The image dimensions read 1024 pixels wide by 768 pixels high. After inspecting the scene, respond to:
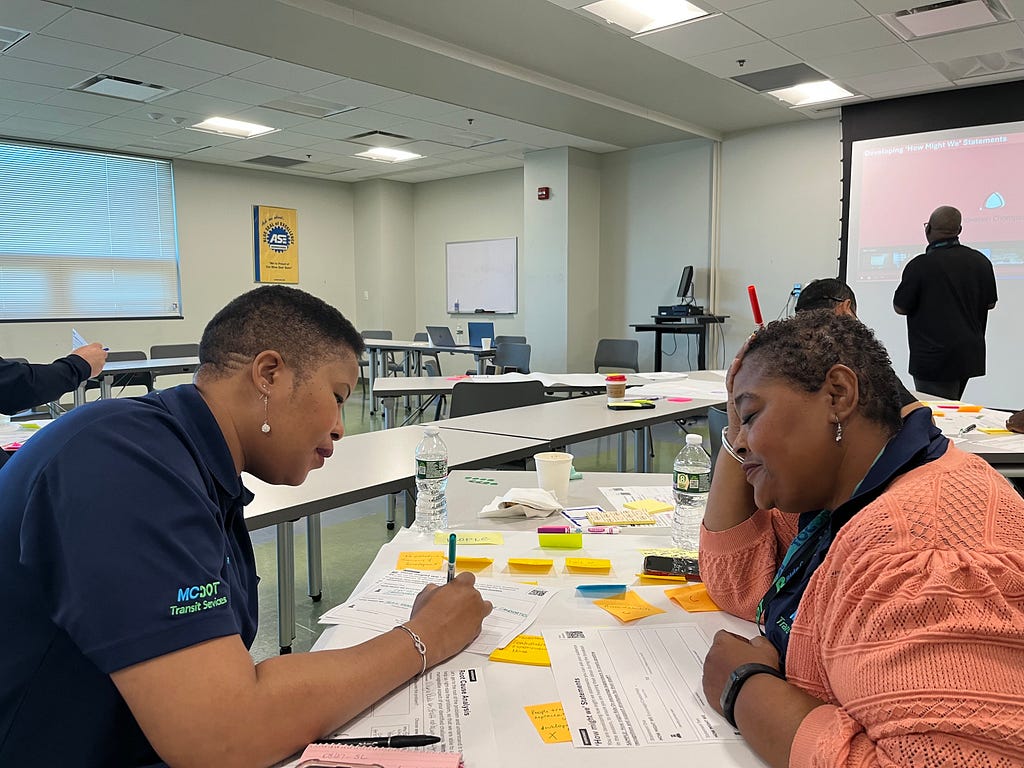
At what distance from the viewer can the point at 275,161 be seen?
8.83m

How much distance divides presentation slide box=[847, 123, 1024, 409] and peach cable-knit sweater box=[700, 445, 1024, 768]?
19.3 ft

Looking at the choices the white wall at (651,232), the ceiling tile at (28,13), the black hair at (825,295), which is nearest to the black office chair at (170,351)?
the ceiling tile at (28,13)

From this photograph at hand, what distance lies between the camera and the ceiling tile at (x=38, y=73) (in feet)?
16.7

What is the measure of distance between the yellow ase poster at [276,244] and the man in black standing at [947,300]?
7552 millimetres

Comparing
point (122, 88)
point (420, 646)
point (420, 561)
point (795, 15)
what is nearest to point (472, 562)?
point (420, 561)

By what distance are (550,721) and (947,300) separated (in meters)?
4.41

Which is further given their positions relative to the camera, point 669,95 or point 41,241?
point 41,241

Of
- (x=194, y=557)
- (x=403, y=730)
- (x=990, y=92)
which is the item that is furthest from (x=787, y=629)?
(x=990, y=92)

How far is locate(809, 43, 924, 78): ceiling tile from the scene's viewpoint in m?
5.14

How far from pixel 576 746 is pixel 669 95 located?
21.3 ft

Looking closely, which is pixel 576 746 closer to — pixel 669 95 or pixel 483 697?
pixel 483 697

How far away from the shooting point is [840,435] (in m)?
0.96

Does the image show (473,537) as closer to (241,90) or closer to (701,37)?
(701,37)

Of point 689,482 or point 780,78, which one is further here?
point 780,78
